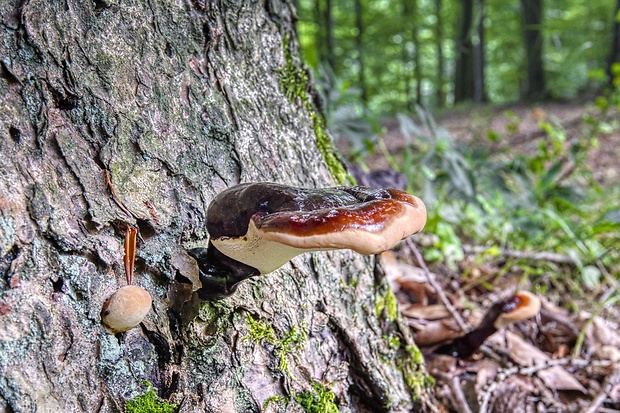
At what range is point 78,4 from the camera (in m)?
1.41

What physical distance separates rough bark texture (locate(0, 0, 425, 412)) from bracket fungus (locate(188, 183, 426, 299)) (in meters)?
0.14

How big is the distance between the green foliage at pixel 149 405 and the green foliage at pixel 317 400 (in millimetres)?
474

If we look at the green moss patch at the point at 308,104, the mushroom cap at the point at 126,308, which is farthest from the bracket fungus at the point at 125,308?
the green moss patch at the point at 308,104

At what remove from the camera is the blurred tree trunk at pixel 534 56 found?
15.0 metres

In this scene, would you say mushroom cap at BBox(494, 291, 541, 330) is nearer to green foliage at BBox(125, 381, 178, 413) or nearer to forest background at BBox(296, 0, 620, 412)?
forest background at BBox(296, 0, 620, 412)

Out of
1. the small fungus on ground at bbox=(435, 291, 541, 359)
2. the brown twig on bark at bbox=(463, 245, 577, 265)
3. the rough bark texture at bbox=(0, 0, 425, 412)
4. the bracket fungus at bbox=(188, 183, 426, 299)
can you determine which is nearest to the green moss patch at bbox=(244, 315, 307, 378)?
the rough bark texture at bbox=(0, 0, 425, 412)

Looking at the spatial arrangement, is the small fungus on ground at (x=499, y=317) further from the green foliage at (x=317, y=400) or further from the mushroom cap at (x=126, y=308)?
the mushroom cap at (x=126, y=308)

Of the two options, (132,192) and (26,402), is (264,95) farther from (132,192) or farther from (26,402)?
(26,402)

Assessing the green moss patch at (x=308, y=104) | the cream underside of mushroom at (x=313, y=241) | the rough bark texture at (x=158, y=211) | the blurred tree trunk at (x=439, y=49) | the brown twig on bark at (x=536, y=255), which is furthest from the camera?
the blurred tree trunk at (x=439, y=49)

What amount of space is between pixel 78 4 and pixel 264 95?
2.38 feet

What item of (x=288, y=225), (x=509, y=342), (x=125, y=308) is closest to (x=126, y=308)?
(x=125, y=308)

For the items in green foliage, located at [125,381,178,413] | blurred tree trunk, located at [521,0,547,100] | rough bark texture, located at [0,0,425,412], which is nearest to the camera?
rough bark texture, located at [0,0,425,412]

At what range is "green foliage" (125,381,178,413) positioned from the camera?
1.36 m

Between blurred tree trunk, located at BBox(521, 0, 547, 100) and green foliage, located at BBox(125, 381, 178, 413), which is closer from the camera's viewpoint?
green foliage, located at BBox(125, 381, 178, 413)
